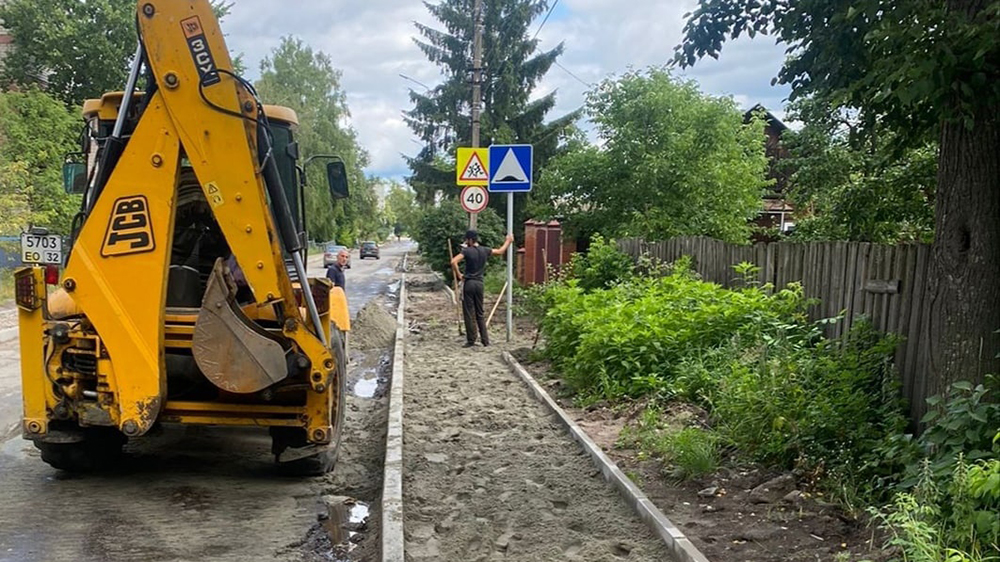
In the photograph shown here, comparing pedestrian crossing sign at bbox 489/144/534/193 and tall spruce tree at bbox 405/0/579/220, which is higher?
tall spruce tree at bbox 405/0/579/220

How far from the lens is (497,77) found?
103 ft

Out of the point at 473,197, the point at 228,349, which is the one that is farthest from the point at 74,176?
the point at 473,197

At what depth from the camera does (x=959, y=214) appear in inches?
166

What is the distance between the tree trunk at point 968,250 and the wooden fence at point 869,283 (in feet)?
1.17

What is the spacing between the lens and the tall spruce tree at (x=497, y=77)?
3123 centimetres

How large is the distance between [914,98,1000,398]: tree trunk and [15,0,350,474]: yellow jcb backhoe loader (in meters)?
3.96

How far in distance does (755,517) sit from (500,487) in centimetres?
186

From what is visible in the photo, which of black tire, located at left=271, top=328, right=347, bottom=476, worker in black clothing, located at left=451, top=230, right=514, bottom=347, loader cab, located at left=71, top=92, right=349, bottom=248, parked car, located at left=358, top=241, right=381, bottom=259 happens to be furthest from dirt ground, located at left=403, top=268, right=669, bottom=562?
parked car, located at left=358, top=241, right=381, bottom=259

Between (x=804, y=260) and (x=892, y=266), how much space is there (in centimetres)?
167

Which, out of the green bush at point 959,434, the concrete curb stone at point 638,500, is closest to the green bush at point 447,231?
the concrete curb stone at point 638,500

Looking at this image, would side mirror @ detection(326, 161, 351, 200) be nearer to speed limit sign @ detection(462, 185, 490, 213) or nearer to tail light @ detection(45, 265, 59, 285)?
tail light @ detection(45, 265, 59, 285)

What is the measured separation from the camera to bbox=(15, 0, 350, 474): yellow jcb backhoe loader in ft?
16.5

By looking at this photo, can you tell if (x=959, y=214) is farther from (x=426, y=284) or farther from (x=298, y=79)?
(x=298, y=79)

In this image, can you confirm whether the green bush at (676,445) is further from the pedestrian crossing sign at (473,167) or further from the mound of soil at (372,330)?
the mound of soil at (372,330)
